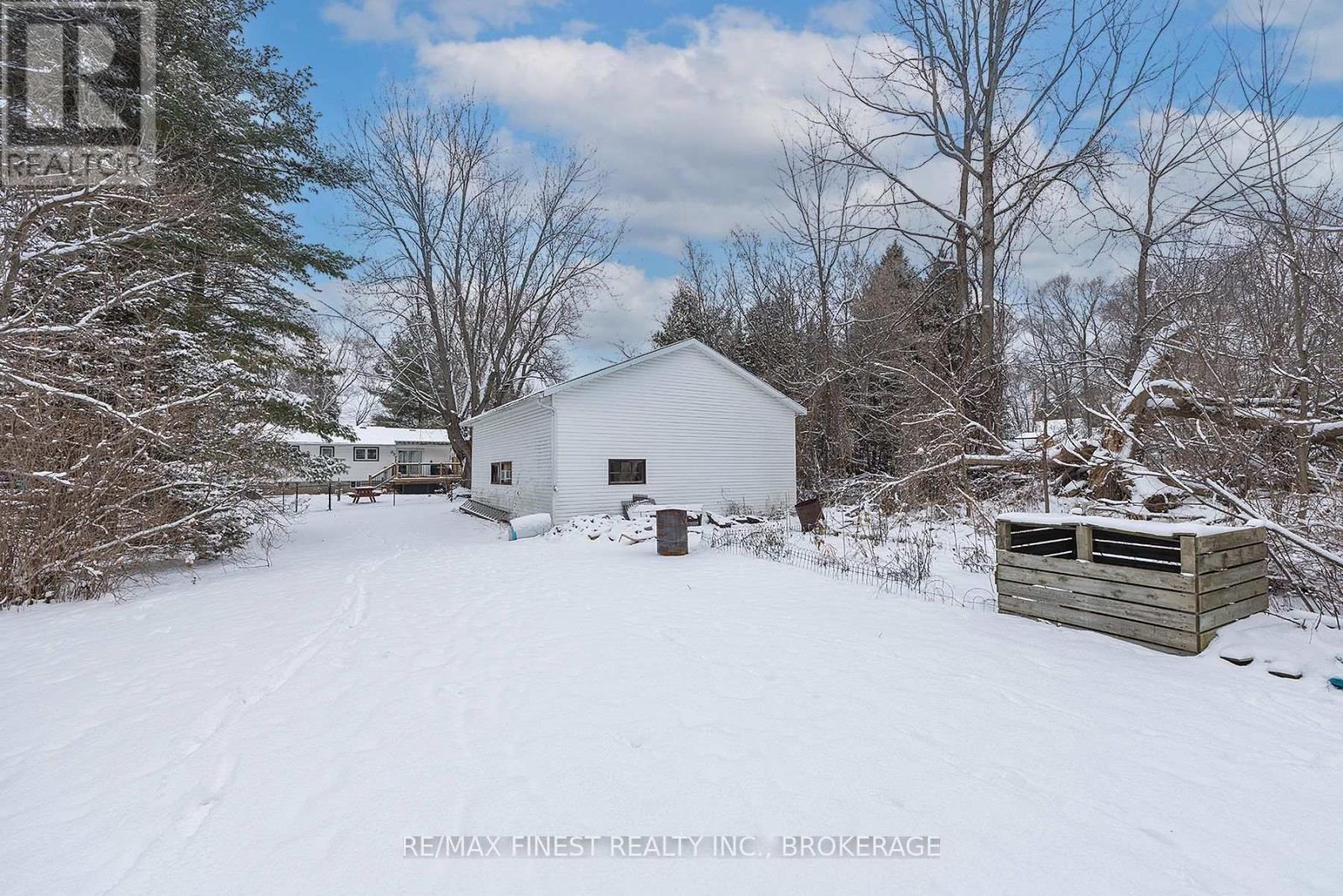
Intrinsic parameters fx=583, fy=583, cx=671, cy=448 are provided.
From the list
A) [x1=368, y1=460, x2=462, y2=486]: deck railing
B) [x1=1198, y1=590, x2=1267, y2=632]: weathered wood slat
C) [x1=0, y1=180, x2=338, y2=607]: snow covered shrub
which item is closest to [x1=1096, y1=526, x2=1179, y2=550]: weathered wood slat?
[x1=1198, y1=590, x2=1267, y2=632]: weathered wood slat

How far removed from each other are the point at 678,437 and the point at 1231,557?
40.4 ft

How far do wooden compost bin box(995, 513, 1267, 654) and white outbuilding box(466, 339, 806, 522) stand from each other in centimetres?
1060

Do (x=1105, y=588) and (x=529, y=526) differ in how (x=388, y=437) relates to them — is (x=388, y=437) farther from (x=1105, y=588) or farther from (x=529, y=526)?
(x=1105, y=588)

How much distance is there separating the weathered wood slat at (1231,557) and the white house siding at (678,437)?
39.0ft

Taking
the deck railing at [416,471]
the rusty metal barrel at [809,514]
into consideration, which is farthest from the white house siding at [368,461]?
the rusty metal barrel at [809,514]

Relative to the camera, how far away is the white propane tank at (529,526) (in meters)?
13.0

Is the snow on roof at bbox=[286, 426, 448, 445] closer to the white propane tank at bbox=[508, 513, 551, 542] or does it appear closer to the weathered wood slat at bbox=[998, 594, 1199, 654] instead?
the white propane tank at bbox=[508, 513, 551, 542]

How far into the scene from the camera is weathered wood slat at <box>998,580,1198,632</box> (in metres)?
3.97

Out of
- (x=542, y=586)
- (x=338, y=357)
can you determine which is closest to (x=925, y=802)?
(x=542, y=586)

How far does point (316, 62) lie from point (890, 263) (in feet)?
66.0

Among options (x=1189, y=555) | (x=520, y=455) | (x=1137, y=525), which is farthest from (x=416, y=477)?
(x=1189, y=555)

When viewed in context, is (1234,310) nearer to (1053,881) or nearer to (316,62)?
(1053,881)

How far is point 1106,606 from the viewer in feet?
14.4

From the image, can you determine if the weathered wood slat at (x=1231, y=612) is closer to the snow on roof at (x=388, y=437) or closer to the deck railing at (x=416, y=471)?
the deck railing at (x=416, y=471)
